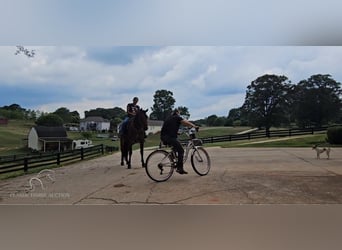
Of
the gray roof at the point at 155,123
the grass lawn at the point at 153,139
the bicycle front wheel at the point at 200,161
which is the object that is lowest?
the bicycle front wheel at the point at 200,161

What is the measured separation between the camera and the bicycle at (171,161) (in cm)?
326

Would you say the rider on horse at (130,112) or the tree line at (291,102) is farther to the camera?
the rider on horse at (130,112)

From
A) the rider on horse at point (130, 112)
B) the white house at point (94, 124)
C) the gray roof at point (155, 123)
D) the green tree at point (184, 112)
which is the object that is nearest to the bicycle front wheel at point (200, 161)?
the green tree at point (184, 112)

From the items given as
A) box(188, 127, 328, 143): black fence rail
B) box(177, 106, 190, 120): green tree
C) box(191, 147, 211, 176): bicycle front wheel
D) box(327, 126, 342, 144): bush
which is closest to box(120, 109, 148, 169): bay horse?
box(177, 106, 190, 120): green tree

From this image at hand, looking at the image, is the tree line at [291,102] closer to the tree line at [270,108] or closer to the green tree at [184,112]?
the tree line at [270,108]

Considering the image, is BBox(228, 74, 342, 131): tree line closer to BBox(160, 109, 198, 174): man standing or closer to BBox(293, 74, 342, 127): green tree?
BBox(293, 74, 342, 127): green tree

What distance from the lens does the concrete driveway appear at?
3.03 meters

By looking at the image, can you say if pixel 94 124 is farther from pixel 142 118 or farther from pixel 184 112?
pixel 184 112

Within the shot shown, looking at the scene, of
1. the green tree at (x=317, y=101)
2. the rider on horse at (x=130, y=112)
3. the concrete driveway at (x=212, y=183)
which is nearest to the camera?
the concrete driveway at (x=212, y=183)

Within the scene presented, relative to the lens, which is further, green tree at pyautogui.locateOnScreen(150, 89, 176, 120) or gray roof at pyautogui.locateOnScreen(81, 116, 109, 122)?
gray roof at pyautogui.locateOnScreen(81, 116, 109, 122)

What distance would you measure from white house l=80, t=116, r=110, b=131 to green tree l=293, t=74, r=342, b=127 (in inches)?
80.5

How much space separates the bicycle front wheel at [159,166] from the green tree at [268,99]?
3.24 feet
